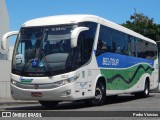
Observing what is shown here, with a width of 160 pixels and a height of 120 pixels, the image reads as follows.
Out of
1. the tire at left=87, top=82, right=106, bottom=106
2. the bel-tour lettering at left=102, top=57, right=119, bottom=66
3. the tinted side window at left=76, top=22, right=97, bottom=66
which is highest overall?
the tinted side window at left=76, top=22, right=97, bottom=66

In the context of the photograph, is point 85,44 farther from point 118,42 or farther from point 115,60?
point 118,42

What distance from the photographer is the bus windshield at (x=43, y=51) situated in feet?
49.2

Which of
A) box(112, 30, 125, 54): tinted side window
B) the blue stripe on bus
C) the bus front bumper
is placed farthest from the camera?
box(112, 30, 125, 54): tinted side window

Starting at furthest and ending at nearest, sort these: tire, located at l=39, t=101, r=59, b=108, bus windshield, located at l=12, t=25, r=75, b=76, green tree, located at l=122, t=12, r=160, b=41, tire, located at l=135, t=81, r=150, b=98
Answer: green tree, located at l=122, t=12, r=160, b=41, tire, located at l=135, t=81, r=150, b=98, tire, located at l=39, t=101, r=59, b=108, bus windshield, located at l=12, t=25, r=75, b=76

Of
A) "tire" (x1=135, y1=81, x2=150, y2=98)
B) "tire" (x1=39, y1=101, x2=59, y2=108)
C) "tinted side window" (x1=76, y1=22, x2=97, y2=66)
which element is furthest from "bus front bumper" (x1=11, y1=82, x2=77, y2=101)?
"tire" (x1=135, y1=81, x2=150, y2=98)

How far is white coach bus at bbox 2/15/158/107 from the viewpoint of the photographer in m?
14.9

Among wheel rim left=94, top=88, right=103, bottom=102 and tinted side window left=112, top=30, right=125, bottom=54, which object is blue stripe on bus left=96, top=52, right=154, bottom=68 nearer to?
tinted side window left=112, top=30, right=125, bottom=54

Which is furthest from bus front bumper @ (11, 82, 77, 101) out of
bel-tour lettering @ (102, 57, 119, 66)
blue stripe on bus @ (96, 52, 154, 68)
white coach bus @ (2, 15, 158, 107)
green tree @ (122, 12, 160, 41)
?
green tree @ (122, 12, 160, 41)

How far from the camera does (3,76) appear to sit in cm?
2453

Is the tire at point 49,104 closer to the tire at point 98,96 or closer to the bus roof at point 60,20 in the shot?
the tire at point 98,96

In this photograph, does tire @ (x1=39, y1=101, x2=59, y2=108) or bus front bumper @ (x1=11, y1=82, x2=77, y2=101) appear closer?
bus front bumper @ (x1=11, y1=82, x2=77, y2=101)

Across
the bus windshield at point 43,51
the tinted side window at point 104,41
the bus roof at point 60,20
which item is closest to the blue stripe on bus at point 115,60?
the tinted side window at point 104,41

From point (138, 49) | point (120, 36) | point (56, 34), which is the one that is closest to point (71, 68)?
point (56, 34)

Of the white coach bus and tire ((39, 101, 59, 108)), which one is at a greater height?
the white coach bus
